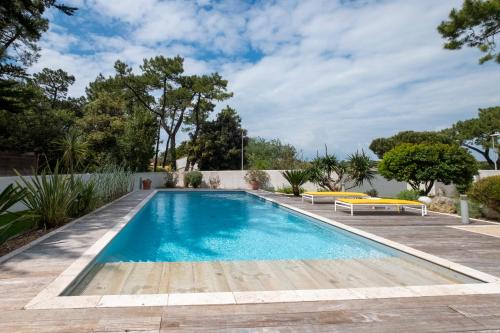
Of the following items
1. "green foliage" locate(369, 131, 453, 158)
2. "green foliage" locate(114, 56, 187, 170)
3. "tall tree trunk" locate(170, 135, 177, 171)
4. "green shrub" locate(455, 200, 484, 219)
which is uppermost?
"green foliage" locate(114, 56, 187, 170)

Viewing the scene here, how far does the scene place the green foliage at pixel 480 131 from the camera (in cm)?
3316

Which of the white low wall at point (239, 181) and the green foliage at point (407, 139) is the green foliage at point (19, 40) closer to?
the white low wall at point (239, 181)

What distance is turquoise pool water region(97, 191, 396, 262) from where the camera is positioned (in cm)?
571

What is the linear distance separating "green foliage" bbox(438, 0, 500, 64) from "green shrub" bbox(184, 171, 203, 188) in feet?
58.0

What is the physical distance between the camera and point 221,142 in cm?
2842

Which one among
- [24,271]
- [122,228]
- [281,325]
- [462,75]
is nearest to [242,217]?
[122,228]

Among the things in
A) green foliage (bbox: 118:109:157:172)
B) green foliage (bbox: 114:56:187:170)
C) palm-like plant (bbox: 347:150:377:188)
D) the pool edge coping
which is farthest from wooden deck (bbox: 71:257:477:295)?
green foliage (bbox: 114:56:187:170)

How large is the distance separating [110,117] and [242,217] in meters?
14.1

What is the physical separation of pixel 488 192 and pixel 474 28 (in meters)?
4.20

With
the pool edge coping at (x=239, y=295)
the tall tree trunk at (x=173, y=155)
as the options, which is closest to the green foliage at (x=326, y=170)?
the pool edge coping at (x=239, y=295)

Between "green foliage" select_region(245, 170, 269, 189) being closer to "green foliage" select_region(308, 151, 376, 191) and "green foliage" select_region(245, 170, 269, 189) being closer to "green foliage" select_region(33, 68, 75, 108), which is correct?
"green foliage" select_region(308, 151, 376, 191)

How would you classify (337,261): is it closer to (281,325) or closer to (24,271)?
(281,325)

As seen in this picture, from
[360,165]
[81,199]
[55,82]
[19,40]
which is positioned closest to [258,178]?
[360,165]

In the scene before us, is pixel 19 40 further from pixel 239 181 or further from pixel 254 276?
pixel 254 276
